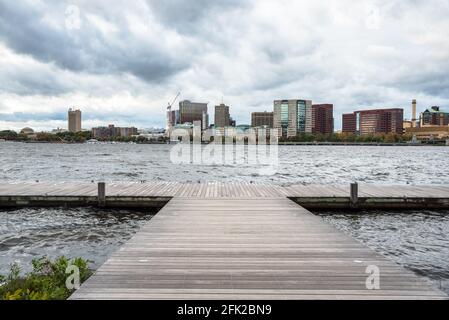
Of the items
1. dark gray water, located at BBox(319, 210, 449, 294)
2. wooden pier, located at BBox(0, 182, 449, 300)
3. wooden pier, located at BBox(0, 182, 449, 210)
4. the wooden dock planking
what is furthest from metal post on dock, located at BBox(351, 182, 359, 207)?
the wooden dock planking

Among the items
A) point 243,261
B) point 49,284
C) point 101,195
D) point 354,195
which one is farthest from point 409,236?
point 101,195

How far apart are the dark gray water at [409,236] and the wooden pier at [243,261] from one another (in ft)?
8.25

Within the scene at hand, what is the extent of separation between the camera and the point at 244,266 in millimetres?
6262

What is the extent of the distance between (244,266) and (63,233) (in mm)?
8830

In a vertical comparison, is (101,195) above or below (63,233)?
above

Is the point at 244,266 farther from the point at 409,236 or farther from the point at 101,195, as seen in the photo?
Answer: the point at 101,195

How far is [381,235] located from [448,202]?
205 inches

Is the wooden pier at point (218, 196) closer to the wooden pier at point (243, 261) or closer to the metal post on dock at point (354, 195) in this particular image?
the metal post on dock at point (354, 195)

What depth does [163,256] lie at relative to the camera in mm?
6824

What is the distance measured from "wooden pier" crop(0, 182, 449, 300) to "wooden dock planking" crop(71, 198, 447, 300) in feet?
0.04
